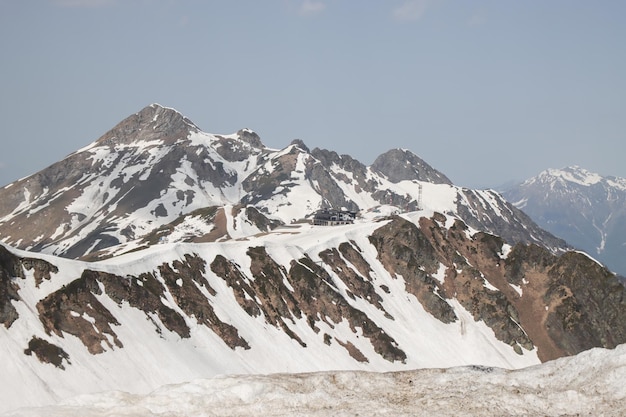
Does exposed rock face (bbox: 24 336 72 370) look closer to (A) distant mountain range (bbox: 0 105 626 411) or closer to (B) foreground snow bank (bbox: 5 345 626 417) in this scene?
(A) distant mountain range (bbox: 0 105 626 411)

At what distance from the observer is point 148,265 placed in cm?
12825

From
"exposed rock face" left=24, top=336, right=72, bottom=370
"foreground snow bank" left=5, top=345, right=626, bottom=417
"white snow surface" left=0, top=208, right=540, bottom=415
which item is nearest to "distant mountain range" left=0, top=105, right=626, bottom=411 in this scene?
"exposed rock face" left=24, top=336, right=72, bottom=370

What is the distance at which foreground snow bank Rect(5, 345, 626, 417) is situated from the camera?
31938 mm

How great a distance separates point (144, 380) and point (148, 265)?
34.3 meters

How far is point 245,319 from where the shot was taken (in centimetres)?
13525

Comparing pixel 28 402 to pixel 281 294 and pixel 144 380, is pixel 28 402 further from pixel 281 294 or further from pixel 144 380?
pixel 281 294

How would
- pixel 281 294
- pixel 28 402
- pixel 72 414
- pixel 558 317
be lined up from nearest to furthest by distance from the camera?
pixel 72 414 < pixel 28 402 < pixel 281 294 < pixel 558 317

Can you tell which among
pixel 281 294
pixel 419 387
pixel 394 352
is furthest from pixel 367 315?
pixel 419 387

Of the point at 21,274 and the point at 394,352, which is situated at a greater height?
the point at 21,274

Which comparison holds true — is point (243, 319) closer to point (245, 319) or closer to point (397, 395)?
point (245, 319)

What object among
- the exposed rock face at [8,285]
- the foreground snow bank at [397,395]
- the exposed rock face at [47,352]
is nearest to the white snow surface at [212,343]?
the exposed rock face at [47,352]

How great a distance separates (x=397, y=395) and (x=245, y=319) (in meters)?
103

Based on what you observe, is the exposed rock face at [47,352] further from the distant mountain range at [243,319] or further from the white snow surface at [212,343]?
the white snow surface at [212,343]

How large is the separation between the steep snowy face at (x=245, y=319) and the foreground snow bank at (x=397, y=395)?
52.3 meters
